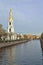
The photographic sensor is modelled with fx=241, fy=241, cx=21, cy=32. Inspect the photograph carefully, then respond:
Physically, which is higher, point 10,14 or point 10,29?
point 10,14

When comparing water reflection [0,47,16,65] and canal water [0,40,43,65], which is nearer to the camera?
water reflection [0,47,16,65]

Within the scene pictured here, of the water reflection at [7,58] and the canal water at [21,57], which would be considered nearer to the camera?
the water reflection at [7,58]

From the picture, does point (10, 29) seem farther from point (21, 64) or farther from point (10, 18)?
point (21, 64)

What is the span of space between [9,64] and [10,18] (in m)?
124

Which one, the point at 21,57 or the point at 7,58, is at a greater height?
the point at 7,58

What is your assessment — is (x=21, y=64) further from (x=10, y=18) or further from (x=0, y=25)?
(x=10, y=18)

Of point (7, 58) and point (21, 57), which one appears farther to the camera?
point (21, 57)

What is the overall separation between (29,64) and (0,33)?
59.2 metres

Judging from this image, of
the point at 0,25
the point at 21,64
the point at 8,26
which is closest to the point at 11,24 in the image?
the point at 8,26

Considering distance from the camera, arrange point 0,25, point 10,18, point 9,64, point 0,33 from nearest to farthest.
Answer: point 9,64
point 0,33
point 0,25
point 10,18

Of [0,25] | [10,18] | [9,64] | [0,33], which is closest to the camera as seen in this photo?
[9,64]

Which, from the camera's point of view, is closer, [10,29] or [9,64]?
[9,64]

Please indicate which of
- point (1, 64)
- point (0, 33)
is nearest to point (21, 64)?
point (1, 64)

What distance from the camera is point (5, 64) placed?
23094 mm
